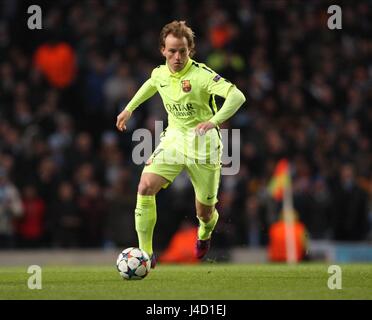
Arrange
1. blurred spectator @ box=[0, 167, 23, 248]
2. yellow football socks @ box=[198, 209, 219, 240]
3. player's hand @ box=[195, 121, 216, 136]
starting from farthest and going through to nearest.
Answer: blurred spectator @ box=[0, 167, 23, 248] → yellow football socks @ box=[198, 209, 219, 240] → player's hand @ box=[195, 121, 216, 136]

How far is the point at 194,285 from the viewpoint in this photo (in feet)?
31.9

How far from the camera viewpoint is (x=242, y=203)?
18.1 m

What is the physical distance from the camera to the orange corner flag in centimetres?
1784

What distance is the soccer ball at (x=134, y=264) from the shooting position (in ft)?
33.4

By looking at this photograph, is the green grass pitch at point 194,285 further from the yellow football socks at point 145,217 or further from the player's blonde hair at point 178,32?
the player's blonde hair at point 178,32

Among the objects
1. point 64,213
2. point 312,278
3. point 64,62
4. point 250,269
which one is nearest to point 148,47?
point 64,62

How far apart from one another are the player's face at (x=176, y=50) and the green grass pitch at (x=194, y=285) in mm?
2233

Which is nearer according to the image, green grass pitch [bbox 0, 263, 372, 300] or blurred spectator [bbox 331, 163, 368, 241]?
green grass pitch [bbox 0, 263, 372, 300]

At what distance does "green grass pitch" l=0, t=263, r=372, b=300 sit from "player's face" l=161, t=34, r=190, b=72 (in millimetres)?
2233

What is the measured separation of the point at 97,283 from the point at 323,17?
13.4m

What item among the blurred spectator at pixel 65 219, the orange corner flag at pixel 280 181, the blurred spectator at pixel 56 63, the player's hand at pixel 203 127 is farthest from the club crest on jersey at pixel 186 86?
the blurred spectator at pixel 56 63

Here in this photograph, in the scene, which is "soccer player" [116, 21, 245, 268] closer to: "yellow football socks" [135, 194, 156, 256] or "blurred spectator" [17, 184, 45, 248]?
"yellow football socks" [135, 194, 156, 256]
